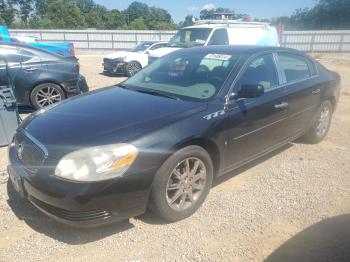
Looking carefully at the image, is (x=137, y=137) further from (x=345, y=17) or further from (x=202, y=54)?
(x=345, y=17)

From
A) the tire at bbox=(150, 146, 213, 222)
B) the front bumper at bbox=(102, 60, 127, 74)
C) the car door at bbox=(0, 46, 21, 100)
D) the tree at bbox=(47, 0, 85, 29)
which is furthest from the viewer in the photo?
the tree at bbox=(47, 0, 85, 29)

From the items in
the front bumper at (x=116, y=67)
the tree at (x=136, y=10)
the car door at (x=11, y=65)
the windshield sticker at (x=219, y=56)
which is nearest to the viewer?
the windshield sticker at (x=219, y=56)

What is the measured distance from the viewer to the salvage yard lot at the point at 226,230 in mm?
2662

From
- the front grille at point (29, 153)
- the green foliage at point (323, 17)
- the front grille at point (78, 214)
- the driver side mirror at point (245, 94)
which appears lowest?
the front grille at point (78, 214)

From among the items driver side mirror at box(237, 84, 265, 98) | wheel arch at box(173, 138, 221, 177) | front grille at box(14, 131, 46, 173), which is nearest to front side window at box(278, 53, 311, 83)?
driver side mirror at box(237, 84, 265, 98)

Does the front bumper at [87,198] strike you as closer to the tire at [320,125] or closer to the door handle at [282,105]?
the door handle at [282,105]

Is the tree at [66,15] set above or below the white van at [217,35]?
above

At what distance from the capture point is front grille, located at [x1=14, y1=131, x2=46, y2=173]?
2.63 metres

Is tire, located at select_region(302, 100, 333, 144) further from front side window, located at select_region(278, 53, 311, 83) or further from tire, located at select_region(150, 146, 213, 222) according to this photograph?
tire, located at select_region(150, 146, 213, 222)

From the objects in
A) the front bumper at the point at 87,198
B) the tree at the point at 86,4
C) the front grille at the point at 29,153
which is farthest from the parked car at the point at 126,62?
the tree at the point at 86,4

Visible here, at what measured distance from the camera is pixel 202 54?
3.97 meters

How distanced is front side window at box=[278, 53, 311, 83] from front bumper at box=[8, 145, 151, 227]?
2.59 metres

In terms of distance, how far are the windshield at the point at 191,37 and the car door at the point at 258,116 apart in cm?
695

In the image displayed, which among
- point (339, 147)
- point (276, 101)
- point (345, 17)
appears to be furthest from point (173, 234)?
point (345, 17)
